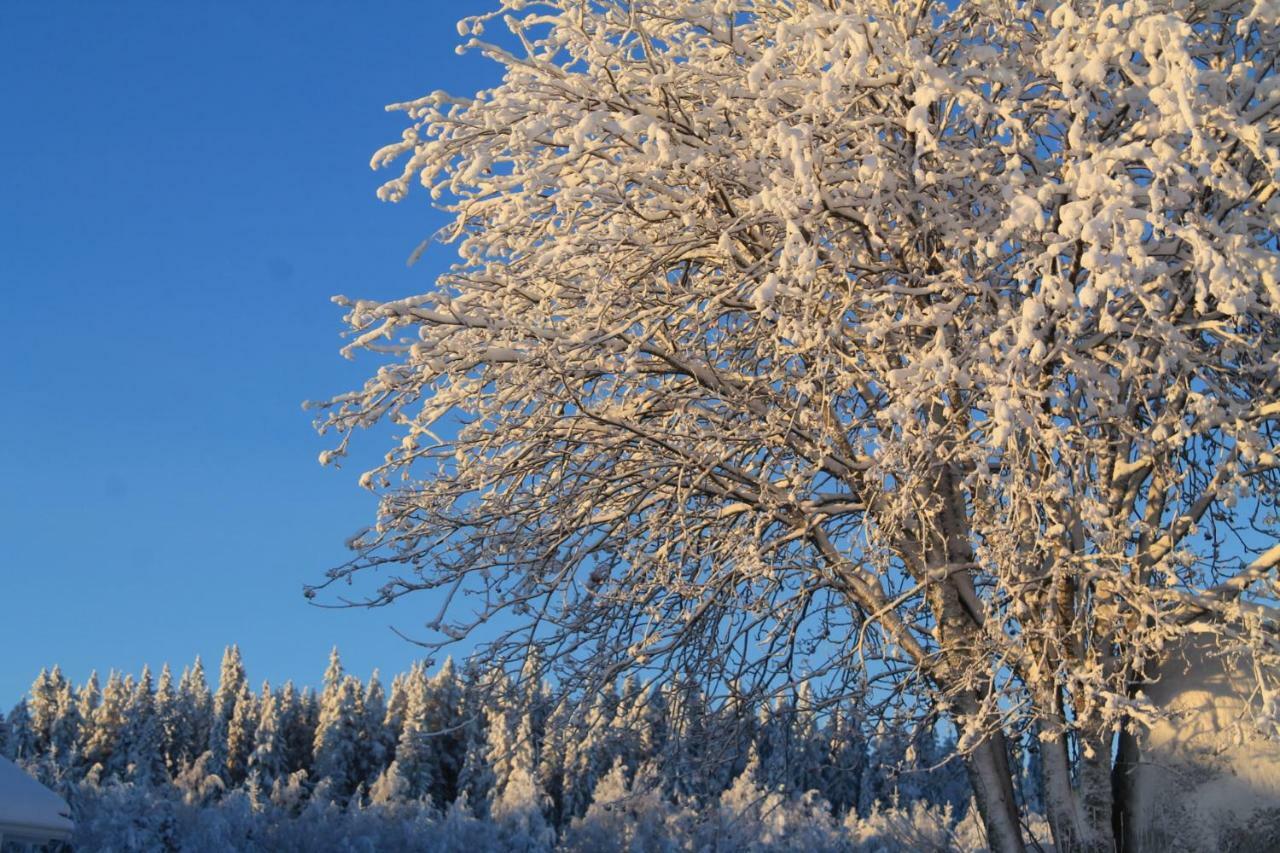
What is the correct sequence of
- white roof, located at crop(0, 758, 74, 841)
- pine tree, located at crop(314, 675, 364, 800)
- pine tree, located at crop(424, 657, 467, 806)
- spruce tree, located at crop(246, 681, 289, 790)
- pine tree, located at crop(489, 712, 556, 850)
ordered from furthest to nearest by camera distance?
1. spruce tree, located at crop(246, 681, 289, 790)
2. pine tree, located at crop(314, 675, 364, 800)
3. pine tree, located at crop(424, 657, 467, 806)
4. pine tree, located at crop(489, 712, 556, 850)
5. white roof, located at crop(0, 758, 74, 841)

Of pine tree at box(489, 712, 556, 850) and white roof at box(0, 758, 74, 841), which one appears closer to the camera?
white roof at box(0, 758, 74, 841)

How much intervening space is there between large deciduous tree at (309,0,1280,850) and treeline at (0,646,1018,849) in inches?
19.7

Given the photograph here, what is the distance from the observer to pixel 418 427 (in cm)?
978

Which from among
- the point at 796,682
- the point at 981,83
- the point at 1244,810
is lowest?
the point at 1244,810

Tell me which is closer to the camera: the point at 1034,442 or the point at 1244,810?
the point at 1034,442

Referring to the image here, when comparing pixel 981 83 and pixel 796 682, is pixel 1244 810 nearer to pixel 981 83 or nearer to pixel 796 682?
pixel 796 682

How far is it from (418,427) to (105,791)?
34.5 m

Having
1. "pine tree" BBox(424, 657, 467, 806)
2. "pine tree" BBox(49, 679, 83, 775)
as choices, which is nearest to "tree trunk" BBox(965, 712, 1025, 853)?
"pine tree" BBox(424, 657, 467, 806)

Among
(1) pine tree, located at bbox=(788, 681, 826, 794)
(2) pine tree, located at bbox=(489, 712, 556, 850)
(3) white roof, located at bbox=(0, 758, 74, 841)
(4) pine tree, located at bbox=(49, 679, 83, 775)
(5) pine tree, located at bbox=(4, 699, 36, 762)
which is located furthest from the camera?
(4) pine tree, located at bbox=(49, 679, 83, 775)

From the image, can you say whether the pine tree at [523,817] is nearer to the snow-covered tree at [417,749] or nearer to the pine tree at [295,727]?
the snow-covered tree at [417,749]

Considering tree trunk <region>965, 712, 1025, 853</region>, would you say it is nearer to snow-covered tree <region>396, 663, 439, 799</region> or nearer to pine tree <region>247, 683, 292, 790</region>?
snow-covered tree <region>396, 663, 439, 799</region>

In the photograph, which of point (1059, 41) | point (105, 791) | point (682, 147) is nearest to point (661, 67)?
point (682, 147)

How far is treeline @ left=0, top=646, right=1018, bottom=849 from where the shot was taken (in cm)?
961

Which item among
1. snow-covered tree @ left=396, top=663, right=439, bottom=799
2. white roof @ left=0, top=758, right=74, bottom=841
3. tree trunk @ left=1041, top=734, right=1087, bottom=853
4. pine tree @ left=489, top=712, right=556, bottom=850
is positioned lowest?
tree trunk @ left=1041, top=734, right=1087, bottom=853
